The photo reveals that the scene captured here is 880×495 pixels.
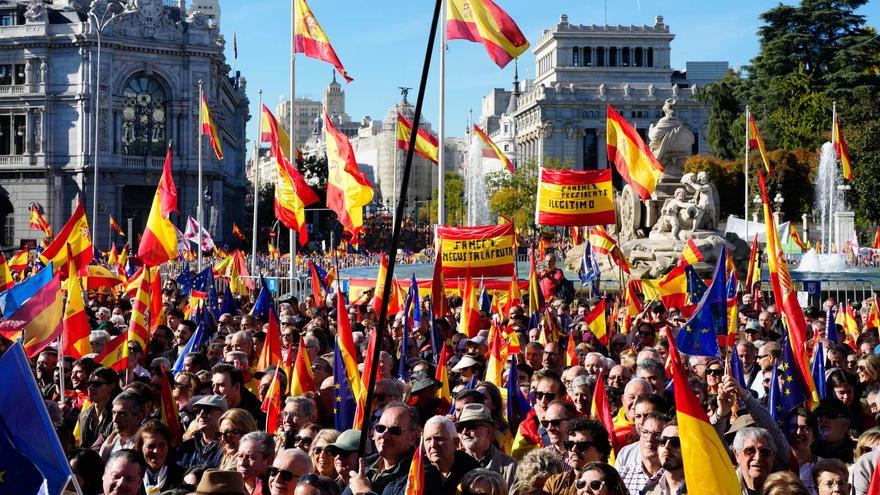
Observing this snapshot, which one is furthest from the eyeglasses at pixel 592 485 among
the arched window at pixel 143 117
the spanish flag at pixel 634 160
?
the arched window at pixel 143 117

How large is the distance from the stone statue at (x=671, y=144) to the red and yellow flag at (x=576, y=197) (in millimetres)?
7692

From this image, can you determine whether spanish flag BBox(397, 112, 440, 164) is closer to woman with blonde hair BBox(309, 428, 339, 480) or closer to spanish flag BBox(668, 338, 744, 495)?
woman with blonde hair BBox(309, 428, 339, 480)

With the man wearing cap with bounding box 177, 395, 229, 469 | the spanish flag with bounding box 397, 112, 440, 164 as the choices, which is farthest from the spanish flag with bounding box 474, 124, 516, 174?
the man wearing cap with bounding box 177, 395, 229, 469

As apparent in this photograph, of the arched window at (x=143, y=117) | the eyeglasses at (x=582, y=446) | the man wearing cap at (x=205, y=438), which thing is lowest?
the man wearing cap at (x=205, y=438)

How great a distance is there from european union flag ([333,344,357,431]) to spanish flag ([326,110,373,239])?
9.55 metres

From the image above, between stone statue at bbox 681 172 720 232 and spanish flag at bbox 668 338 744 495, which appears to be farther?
stone statue at bbox 681 172 720 232

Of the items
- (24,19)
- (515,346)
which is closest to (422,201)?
(24,19)

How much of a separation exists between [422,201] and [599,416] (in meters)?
122

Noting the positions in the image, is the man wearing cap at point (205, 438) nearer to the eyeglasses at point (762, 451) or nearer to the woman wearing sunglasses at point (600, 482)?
the woman wearing sunglasses at point (600, 482)

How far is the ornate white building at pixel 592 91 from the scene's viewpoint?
10488 cm

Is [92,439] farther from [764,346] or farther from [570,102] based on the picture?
[570,102]

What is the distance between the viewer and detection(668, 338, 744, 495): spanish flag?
573cm

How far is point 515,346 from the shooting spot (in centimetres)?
1221

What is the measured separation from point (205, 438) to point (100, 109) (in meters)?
58.3
